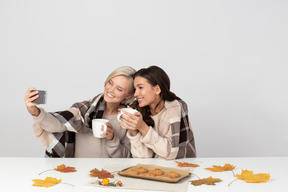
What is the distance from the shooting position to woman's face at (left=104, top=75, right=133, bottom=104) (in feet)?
7.47

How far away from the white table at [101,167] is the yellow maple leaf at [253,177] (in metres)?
0.02

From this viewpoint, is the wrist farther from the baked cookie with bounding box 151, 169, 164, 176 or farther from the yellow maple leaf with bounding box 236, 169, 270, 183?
the yellow maple leaf with bounding box 236, 169, 270, 183

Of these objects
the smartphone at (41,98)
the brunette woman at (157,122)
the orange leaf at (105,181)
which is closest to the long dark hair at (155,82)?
the brunette woman at (157,122)

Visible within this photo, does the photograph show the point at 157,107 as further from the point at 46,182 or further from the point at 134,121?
the point at 46,182

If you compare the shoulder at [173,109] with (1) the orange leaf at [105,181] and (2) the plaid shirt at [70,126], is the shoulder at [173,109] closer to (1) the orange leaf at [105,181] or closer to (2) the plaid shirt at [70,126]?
(2) the plaid shirt at [70,126]

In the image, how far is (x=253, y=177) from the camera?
151 centimetres

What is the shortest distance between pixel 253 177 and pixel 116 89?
40.2 inches

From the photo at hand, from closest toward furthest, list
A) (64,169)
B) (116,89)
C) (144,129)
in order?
(64,169), (144,129), (116,89)

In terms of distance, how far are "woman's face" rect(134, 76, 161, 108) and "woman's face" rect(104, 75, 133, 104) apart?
0.11m

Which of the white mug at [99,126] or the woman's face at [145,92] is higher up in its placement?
the woman's face at [145,92]

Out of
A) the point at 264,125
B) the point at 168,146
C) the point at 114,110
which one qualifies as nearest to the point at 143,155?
the point at 168,146

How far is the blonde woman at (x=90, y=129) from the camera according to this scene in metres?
2.22

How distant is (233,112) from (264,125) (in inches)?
13.6

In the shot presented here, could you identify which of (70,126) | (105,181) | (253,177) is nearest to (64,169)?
(105,181)
